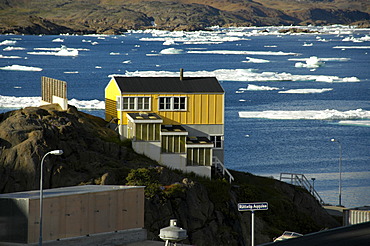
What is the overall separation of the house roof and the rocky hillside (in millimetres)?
3258

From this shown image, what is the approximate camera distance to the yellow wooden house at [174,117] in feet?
129

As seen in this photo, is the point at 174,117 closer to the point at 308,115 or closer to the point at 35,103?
the point at 308,115

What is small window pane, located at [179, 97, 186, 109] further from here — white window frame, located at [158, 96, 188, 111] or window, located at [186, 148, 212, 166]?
window, located at [186, 148, 212, 166]

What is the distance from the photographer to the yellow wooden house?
3922cm

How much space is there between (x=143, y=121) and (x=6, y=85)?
86.5m

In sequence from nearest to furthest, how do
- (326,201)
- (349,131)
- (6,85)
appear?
(326,201) → (349,131) → (6,85)

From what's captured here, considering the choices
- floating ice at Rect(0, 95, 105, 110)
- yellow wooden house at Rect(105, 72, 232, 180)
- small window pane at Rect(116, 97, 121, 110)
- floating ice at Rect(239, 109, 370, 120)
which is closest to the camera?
yellow wooden house at Rect(105, 72, 232, 180)

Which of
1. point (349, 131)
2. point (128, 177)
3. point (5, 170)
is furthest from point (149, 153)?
point (349, 131)

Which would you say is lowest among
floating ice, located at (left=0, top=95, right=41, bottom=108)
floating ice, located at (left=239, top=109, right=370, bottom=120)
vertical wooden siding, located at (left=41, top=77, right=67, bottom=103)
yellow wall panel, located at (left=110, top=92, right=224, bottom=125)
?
floating ice, located at (left=239, top=109, right=370, bottom=120)

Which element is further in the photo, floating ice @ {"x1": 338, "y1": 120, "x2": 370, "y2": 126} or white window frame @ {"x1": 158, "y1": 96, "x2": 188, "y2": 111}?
floating ice @ {"x1": 338, "y1": 120, "x2": 370, "y2": 126}

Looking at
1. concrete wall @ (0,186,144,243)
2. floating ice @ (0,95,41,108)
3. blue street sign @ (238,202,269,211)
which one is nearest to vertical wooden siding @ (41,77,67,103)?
concrete wall @ (0,186,144,243)

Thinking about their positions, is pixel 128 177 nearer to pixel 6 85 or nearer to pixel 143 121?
pixel 143 121

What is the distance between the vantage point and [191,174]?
38.8 metres

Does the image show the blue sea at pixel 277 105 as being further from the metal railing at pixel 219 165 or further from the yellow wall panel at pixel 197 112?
the yellow wall panel at pixel 197 112
